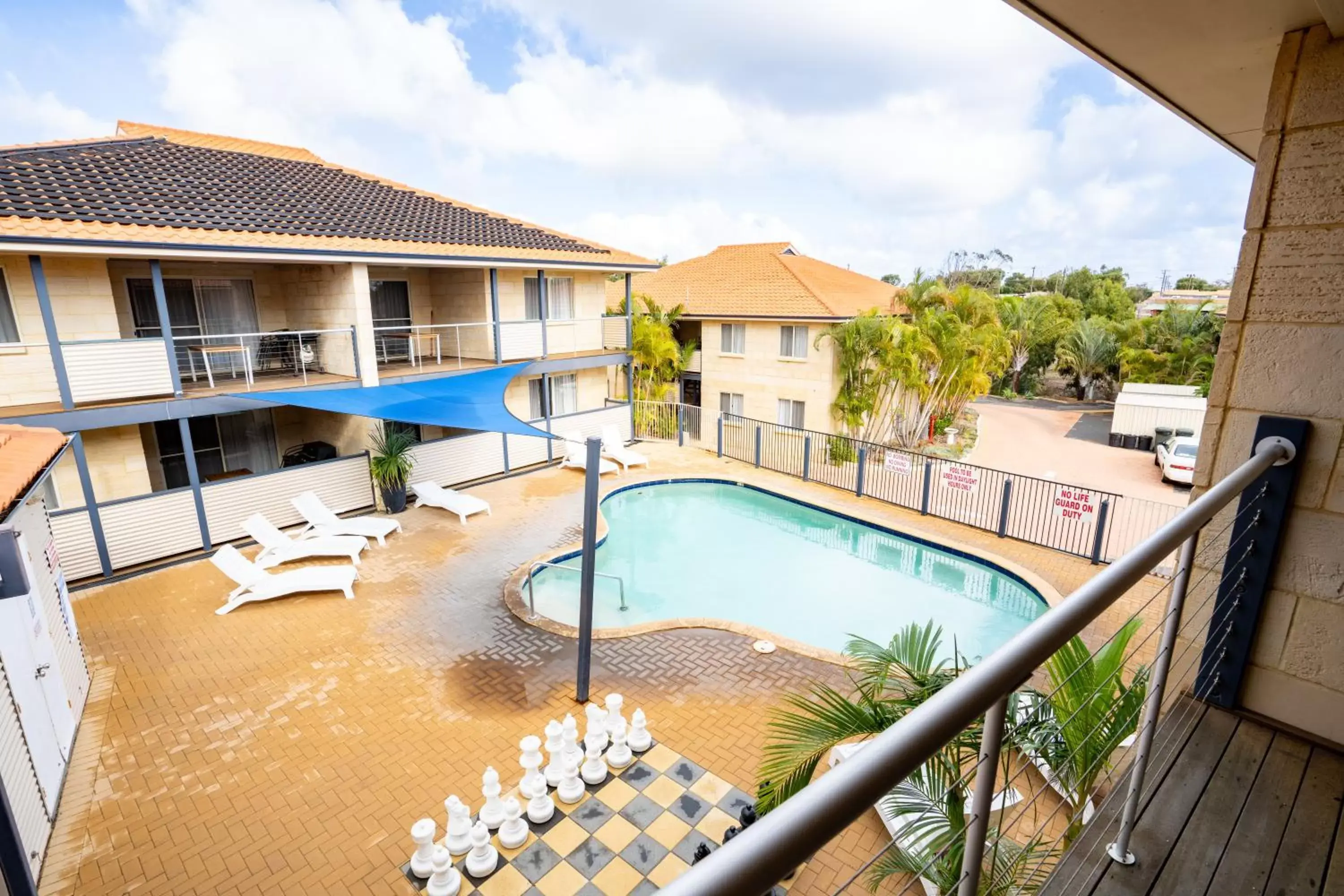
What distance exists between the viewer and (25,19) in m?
39.4

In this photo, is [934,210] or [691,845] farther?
[934,210]

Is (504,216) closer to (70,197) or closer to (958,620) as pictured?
(70,197)

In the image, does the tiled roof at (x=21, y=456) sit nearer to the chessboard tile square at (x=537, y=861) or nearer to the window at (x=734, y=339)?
the chessboard tile square at (x=537, y=861)

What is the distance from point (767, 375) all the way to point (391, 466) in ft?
42.4

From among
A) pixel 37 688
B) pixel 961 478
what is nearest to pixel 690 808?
pixel 37 688

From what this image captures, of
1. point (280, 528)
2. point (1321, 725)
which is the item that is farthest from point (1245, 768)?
point (280, 528)

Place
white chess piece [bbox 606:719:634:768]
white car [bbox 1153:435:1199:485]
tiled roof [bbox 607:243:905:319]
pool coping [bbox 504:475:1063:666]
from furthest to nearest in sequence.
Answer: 1. tiled roof [bbox 607:243:905:319]
2. white car [bbox 1153:435:1199:485]
3. pool coping [bbox 504:475:1063:666]
4. white chess piece [bbox 606:719:634:768]

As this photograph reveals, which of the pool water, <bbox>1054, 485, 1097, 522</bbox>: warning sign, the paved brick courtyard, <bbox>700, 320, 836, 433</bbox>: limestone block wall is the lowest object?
the pool water

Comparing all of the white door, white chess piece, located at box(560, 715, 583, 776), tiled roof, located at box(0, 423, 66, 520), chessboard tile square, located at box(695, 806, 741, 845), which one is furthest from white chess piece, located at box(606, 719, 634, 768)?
tiled roof, located at box(0, 423, 66, 520)

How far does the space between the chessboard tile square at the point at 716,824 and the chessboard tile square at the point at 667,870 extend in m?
0.32

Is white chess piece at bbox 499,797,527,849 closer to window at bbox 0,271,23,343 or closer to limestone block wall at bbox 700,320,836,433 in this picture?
window at bbox 0,271,23,343

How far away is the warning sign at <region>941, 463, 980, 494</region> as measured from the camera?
1359 cm

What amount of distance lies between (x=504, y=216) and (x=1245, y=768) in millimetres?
21198

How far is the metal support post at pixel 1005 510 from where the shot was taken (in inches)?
509
